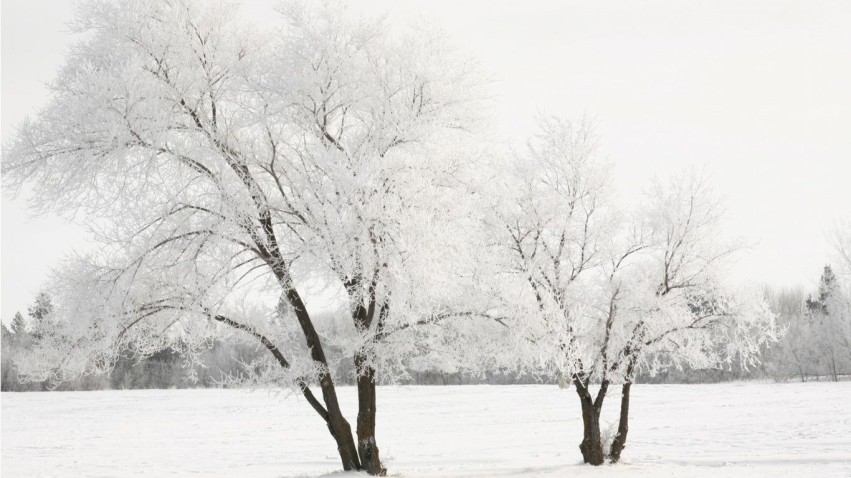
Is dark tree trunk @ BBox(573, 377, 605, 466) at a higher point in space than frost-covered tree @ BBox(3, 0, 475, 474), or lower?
lower

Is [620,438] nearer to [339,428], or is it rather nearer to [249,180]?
[339,428]

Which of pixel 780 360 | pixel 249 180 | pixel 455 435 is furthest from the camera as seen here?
pixel 780 360

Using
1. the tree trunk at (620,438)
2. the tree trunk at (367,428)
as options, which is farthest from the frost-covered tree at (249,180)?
the tree trunk at (620,438)

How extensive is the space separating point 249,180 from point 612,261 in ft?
28.1

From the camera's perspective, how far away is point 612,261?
16.9 metres

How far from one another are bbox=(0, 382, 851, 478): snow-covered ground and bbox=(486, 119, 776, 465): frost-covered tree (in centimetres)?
248

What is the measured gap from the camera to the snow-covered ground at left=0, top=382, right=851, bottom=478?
1806 centimetres

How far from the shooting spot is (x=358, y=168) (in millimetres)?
11742

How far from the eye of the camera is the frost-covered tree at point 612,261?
16078 mm

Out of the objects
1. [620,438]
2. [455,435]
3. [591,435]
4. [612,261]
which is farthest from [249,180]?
[455,435]

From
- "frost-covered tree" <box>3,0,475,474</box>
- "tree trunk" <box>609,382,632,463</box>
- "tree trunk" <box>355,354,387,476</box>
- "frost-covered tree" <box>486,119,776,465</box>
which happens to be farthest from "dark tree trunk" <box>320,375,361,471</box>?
"tree trunk" <box>609,382,632,463</box>

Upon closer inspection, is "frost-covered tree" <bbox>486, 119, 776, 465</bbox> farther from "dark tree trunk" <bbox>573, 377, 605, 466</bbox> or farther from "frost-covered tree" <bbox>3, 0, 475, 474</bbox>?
"frost-covered tree" <bbox>3, 0, 475, 474</bbox>

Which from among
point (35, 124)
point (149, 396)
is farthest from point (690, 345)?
point (149, 396)

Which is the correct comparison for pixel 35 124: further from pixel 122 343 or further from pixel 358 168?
pixel 358 168
